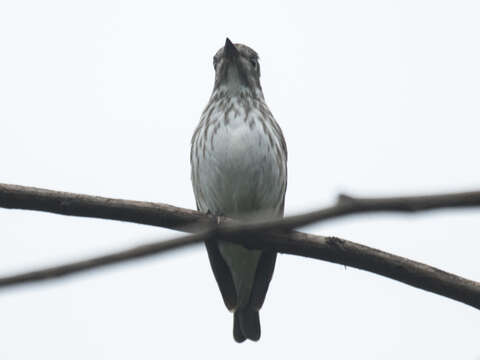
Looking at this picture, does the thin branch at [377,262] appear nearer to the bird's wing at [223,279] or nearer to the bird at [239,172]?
the bird at [239,172]

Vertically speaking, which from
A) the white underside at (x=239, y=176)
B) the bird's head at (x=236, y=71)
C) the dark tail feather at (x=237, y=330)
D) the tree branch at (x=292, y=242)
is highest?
the bird's head at (x=236, y=71)

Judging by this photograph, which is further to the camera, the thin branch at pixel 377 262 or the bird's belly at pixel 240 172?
the bird's belly at pixel 240 172

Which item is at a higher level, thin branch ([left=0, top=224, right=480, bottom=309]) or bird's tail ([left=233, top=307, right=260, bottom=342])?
thin branch ([left=0, top=224, right=480, bottom=309])

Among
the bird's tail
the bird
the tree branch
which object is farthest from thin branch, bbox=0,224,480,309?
the bird's tail

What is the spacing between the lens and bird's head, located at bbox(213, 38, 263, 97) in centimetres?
776

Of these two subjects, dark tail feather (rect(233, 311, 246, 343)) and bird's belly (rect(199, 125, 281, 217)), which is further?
dark tail feather (rect(233, 311, 246, 343))

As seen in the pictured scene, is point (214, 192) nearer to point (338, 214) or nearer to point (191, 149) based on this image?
point (191, 149)

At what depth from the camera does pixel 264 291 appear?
24.6 feet

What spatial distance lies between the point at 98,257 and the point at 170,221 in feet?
9.65

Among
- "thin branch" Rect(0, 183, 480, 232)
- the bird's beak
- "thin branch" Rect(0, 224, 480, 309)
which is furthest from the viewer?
the bird's beak

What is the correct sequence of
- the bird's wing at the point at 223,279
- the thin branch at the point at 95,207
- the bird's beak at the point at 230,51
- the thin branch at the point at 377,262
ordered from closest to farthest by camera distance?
the thin branch at the point at 377,262 → the thin branch at the point at 95,207 → the bird's wing at the point at 223,279 → the bird's beak at the point at 230,51

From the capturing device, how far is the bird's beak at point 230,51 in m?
7.68

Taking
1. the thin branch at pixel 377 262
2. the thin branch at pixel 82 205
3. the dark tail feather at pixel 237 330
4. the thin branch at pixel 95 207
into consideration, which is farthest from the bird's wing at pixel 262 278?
the thin branch at pixel 82 205

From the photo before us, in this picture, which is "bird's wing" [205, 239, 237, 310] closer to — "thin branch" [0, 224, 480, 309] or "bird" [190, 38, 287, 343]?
"bird" [190, 38, 287, 343]
